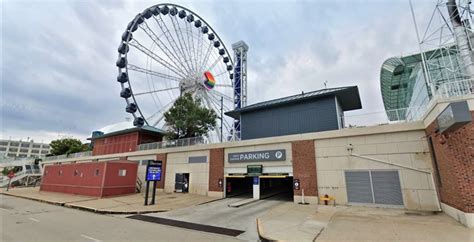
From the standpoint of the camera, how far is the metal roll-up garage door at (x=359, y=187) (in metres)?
12.4

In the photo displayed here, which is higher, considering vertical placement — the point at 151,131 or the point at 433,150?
the point at 151,131

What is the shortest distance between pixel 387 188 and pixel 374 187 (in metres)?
0.60

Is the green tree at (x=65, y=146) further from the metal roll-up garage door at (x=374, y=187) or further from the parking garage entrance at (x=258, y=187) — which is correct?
the metal roll-up garage door at (x=374, y=187)

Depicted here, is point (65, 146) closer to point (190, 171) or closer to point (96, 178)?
point (96, 178)

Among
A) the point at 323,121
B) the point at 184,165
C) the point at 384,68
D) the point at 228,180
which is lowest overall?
the point at 228,180

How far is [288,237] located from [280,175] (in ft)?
29.2

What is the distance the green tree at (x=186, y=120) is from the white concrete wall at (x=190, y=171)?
10.4 feet

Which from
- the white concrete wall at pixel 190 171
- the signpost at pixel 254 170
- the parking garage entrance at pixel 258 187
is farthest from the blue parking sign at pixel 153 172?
the signpost at pixel 254 170

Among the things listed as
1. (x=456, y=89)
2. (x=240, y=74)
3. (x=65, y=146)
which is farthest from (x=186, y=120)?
(x=65, y=146)

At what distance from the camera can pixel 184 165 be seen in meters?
21.0

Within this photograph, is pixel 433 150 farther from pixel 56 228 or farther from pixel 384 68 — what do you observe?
pixel 384 68

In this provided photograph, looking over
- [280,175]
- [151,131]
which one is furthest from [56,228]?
[151,131]

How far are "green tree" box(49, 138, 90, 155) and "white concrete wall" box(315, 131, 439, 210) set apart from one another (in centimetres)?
5090

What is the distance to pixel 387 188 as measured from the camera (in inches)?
469
